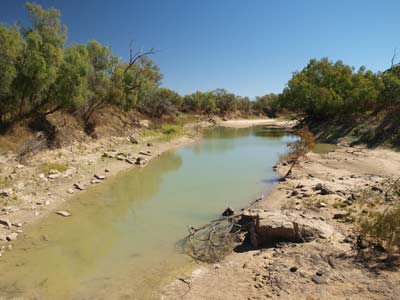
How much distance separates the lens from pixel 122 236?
1021 centimetres

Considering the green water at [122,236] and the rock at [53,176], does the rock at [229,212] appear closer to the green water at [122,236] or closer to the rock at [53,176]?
the green water at [122,236]

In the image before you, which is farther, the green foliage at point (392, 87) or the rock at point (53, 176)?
the green foliage at point (392, 87)

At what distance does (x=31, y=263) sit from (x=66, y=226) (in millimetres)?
2657

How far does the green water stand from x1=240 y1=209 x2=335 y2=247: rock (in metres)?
2.16

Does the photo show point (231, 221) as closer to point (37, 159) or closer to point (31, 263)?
point (31, 263)

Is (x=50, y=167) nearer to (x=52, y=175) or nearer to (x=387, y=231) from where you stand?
(x=52, y=175)

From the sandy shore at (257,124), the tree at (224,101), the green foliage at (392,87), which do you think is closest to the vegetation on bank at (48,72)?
the green foliage at (392,87)

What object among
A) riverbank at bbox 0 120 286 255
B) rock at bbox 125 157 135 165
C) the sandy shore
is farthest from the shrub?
the sandy shore

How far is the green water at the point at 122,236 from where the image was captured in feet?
23.6

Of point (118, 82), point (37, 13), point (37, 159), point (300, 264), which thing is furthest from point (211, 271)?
point (118, 82)

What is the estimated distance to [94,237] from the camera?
1018cm

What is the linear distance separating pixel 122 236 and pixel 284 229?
18.0 ft

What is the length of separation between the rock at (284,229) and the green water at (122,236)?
7.10 ft

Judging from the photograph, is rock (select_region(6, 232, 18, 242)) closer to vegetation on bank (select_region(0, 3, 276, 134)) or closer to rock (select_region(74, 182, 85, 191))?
rock (select_region(74, 182, 85, 191))
